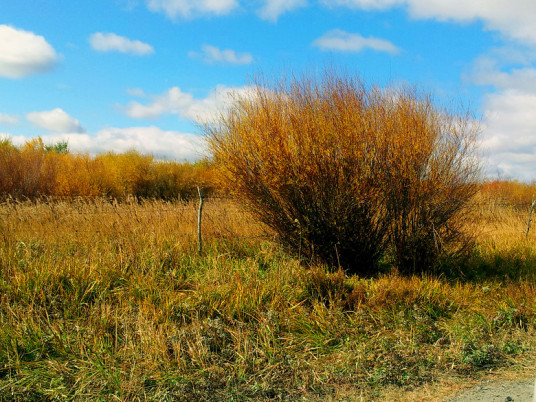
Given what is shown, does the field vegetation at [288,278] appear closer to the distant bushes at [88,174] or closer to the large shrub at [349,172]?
the large shrub at [349,172]

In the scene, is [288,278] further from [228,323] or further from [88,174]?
[88,174]

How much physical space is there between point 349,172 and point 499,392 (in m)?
3.37

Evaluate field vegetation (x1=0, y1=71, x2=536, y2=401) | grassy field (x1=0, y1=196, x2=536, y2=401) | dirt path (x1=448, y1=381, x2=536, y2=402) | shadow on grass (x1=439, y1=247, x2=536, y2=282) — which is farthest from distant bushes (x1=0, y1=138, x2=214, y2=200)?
dirt path (x1=448, y1=381, x2=536, y2=402)

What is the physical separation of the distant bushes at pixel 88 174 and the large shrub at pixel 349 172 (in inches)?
284

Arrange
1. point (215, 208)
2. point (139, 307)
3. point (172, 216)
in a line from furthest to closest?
point (215, 208)
point (172, 216)
point (139, 307)

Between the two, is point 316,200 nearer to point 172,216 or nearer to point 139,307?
point 139,307

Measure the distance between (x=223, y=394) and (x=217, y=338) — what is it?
30.3 inches

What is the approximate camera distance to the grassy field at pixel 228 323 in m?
4.24

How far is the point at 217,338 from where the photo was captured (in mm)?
4773

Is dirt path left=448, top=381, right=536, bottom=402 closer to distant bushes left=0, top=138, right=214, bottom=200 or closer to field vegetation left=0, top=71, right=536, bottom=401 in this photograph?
field vegetation left=0, top=71, right=536, bottom=401

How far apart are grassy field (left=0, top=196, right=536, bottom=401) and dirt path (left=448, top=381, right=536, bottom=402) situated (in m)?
0.25

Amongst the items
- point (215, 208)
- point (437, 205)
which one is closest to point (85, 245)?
point (215, 208)

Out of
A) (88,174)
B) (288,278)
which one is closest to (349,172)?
(288,278)

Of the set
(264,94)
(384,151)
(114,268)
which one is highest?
(264,94)
